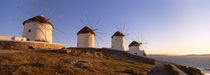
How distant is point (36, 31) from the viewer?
1836 cm

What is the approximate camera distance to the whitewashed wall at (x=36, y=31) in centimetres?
1823

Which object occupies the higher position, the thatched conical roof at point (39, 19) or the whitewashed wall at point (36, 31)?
the thatched conical roof at point (39, 19)

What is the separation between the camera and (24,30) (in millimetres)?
19281

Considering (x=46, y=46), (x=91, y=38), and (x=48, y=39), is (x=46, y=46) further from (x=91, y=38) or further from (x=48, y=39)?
(x=91, y=38)

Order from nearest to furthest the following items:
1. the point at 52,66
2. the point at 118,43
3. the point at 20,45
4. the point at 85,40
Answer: the point at 52,66 → the point at 20,45 → the point at 85,40 → the point at 118,43

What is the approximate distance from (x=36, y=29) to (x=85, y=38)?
34.1ft

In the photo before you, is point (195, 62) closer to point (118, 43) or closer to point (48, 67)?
point (118, 43)

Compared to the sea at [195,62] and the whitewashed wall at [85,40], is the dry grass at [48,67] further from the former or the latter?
the whitewashed wall at [85,40]

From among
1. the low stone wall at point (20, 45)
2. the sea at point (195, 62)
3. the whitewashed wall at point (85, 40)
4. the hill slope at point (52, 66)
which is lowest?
the sea at point (195, 62)

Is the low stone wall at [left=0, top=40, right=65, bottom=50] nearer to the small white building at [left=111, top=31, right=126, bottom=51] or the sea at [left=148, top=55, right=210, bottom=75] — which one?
the small white building at [left=111, top=31, right=126, bottom=51]

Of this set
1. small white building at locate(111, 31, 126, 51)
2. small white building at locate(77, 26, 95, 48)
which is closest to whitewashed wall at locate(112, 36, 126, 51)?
small white building at locate(111, 31, 126, 51)

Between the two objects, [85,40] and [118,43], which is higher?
[85,40]

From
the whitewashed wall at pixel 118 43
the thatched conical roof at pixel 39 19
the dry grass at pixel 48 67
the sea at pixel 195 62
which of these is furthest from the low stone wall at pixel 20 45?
the sea at pixel 195 62

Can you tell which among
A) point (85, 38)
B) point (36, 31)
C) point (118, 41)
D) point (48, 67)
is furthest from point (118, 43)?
point (48, 67)
